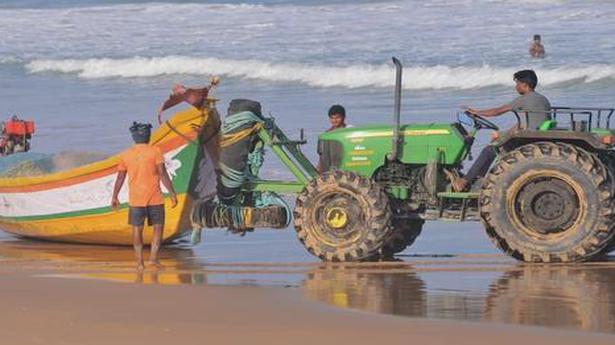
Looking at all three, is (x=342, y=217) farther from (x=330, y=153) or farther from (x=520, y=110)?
(x=520, y=110)

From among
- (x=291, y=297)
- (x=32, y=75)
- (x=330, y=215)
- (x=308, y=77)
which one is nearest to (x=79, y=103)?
(x=308, y=77)

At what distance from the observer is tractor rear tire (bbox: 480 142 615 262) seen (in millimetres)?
11148

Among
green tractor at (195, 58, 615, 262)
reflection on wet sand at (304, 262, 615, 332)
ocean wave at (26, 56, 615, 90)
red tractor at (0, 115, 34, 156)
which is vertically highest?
ocean wave at (26, 56, 615, 90)

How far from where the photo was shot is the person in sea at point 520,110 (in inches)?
456

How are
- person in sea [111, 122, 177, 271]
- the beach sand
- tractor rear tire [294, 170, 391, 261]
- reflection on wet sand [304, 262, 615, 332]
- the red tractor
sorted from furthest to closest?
the red tractor
tractor rear tire [294, 170, 391, 261]
person in sea [111, 122, 177, 271]
reflection on wet sand [304, 262, 615, 332]
the beach sand

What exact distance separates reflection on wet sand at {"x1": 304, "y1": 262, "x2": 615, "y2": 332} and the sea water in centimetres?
224

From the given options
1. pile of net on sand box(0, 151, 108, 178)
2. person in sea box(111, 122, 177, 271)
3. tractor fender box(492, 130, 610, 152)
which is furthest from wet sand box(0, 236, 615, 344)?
pile of net on sand box(0, 151, 108, 178)

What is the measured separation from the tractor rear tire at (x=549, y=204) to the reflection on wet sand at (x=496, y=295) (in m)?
0.20

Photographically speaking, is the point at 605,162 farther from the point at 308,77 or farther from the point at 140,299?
the point at 308,77

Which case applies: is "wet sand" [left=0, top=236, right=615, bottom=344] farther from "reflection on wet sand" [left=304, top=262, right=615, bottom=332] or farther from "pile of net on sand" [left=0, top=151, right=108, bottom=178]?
"pile of net on sand" [left=0, top=151, right=108, bottom=178]

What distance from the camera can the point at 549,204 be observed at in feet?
37.5

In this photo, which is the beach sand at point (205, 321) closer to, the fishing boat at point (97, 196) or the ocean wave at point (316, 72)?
the fishing boat at point (97, 196)

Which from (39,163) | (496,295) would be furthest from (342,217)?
(39,163)

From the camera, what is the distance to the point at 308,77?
31.0 m
